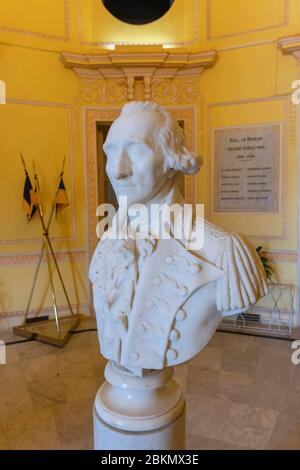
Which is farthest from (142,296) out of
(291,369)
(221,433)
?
(291,369)

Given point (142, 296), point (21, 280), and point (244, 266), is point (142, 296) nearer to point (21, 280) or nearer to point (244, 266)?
point (244, 266)

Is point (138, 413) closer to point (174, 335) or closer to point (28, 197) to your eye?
point (174, 335)

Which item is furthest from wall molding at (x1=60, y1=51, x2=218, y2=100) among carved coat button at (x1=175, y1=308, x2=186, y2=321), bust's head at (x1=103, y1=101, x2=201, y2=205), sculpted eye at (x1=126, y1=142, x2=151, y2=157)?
carved coat button at (x1=175, y1=308, x2=186, y2=321)

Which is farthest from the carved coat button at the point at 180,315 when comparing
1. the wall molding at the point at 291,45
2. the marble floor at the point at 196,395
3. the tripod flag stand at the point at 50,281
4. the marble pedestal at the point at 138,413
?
the wall molding at the point at 291,45

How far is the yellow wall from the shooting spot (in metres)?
3.71

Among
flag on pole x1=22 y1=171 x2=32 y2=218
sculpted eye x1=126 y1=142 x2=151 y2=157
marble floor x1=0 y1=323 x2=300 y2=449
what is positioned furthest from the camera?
flag on pole x1=22 y1=171 x2=32 y2=218

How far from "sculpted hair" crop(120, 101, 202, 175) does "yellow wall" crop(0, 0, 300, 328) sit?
2.91m

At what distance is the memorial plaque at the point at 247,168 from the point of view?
3836 millimetres

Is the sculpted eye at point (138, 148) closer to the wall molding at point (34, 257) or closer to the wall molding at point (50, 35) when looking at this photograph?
the wall molding at point (34, 257)

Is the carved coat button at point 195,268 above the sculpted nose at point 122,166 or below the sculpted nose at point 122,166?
below

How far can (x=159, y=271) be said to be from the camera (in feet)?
3.80

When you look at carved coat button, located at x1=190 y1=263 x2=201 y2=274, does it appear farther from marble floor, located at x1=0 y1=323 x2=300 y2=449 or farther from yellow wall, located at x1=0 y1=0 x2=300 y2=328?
yellow wall, located at x1=0 y1=0 x2=300 y2=328

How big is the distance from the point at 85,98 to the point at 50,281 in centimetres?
199

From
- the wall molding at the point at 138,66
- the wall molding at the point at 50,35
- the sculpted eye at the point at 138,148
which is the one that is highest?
the wall molding at the point at 50,35
